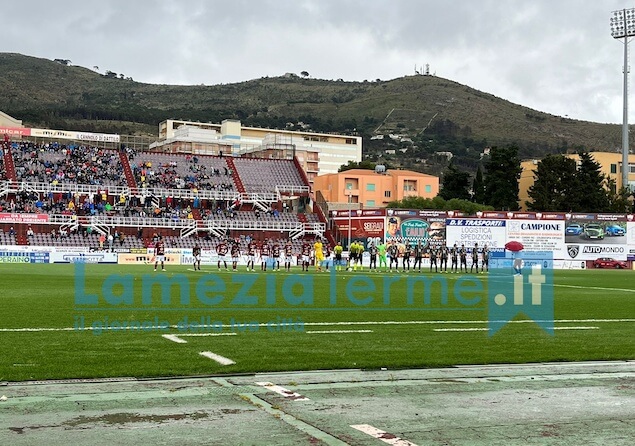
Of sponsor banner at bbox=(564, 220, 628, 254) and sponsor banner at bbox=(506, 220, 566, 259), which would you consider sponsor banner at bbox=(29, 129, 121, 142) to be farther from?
sponsor banner at bbox=(564, 220, 628, 254)

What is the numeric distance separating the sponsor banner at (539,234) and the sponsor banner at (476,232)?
96 cm

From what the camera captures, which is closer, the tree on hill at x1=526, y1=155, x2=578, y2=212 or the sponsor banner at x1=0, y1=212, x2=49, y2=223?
the sponsor banner at x1=0, y1=212, x2=49, y2=223

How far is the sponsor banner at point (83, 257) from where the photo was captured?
182 feet

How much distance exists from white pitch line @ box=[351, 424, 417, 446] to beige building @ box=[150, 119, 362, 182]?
7973 centimetres

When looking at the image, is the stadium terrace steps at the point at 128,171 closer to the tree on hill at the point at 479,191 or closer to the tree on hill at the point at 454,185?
the tree on hill at the point at 479,191

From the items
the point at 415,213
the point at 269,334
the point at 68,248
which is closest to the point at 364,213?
the point at 415,213

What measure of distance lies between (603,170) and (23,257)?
267 feet

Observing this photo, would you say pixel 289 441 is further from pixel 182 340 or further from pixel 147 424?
pixel 182 340

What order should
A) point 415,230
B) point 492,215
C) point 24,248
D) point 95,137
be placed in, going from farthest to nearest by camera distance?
point 95,137, point 492,215, point 415,230, point 24,248

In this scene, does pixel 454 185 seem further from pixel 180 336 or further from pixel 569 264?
pixel 180 336

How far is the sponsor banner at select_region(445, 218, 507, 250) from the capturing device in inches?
2653

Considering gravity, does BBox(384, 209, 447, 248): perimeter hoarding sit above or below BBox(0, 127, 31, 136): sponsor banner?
below

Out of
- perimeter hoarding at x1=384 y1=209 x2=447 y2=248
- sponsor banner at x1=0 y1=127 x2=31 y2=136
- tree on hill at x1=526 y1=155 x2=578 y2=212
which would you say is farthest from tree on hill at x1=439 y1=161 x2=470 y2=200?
sponsor banner at x1=0 y1=127 x2=31 y2=136

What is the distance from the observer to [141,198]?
70.2 metres
